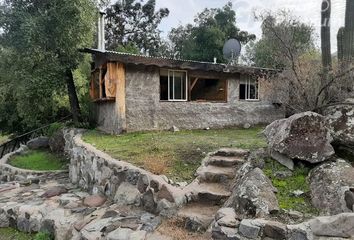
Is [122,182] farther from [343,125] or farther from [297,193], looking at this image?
[343,125]

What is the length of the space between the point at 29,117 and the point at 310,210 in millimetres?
12258

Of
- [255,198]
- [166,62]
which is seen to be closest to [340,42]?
[166,62]

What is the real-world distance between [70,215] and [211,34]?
20.5 meters

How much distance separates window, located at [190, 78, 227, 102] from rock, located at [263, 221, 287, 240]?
10.5 metres

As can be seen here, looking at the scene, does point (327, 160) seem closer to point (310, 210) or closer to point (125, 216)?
point (310, 210)

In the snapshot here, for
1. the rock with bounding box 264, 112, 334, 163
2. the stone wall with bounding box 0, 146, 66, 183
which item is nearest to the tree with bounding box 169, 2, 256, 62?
the stone wall with bounding box 0, 146, 66, 183

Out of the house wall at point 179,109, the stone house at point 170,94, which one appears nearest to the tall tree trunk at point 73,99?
the stone house at point 170,94

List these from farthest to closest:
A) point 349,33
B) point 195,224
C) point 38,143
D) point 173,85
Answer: point 38,143 < point 173,85 < point 349,33 < point 195,224

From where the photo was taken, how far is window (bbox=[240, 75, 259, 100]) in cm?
1373

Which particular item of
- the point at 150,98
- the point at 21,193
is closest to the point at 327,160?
the point at 21,193

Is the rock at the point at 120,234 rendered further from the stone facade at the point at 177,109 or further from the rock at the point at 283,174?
the stone facade at the point at 177,109

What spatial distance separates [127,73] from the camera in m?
10.5

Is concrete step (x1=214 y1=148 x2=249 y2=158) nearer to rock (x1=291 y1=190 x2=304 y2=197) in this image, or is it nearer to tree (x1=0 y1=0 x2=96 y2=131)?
rock (x1=291 y1=190 x2=304 y2=197)

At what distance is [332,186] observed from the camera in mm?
4164
